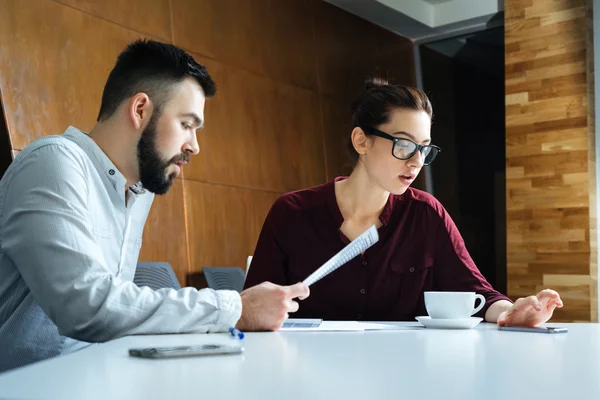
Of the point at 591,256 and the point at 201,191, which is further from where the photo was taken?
the point at 591,256

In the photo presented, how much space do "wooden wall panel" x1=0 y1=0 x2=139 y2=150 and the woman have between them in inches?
73.4

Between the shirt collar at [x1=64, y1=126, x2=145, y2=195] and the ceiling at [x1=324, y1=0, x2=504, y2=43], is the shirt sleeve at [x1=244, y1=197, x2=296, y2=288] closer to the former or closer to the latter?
the shirt collar at [x1=64, y1=126, x2=145, y2=195]

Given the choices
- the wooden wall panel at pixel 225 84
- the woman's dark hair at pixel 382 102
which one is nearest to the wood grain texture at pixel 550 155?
the wooden wall panel at pixel 225 84

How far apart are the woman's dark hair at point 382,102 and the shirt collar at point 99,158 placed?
1011mm

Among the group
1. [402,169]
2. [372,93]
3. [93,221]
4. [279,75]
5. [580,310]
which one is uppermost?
[279,75]

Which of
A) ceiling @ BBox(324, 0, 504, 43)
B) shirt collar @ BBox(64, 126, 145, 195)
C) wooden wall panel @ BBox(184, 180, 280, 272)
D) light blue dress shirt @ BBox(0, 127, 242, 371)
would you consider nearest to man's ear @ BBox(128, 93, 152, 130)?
shirt collar @ BBox(64, 126, 145, 195)

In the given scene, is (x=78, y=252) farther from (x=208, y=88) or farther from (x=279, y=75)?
(x=279, y=75)

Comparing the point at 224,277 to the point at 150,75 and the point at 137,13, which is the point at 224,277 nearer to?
the point at 137,13

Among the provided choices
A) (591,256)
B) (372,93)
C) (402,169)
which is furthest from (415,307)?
(591,256)

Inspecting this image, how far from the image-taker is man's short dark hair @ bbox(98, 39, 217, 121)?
75.8 inches

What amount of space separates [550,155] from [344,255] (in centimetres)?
415

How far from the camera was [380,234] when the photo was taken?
2.35 m

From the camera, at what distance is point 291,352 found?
1.13 meters

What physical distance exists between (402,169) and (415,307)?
1.47 ft
